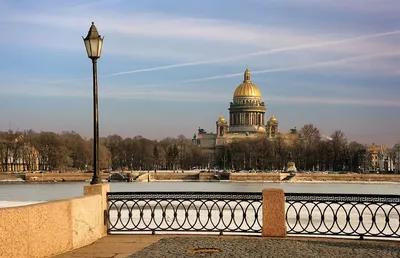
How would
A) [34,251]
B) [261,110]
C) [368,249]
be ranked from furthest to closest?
[261,110] < [368,249] < [34,251]

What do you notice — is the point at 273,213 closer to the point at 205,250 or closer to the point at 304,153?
the point at 205,250

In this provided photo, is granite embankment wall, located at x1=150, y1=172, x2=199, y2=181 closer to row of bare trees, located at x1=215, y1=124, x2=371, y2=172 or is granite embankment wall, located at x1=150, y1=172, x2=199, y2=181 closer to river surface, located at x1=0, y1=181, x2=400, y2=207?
row of bare trees, located at x1=215, y1=124, x2=371, y2=172

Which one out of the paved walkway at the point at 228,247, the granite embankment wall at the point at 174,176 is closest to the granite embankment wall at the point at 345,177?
the granite embankment wall at the point at 174,176

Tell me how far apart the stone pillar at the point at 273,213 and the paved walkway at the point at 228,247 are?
270 millimetres

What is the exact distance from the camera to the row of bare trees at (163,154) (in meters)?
119

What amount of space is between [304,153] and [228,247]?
121438mm

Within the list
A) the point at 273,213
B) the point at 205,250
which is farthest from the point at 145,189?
the point at 205,250

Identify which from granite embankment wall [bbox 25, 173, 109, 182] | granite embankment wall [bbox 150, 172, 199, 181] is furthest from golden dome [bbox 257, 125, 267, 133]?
granite embankment wall [bbox 25, 173, 109, 182]

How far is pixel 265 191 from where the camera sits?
13.1 m

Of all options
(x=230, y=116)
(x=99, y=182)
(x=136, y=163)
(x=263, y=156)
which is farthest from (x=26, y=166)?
(x=99, y=182)

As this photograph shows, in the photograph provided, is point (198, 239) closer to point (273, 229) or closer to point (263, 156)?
point (273, 229)

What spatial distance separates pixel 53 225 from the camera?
433 inches

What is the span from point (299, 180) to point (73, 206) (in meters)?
95.0

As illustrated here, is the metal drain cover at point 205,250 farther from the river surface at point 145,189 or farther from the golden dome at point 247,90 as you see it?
the golden dome at point 247,90
